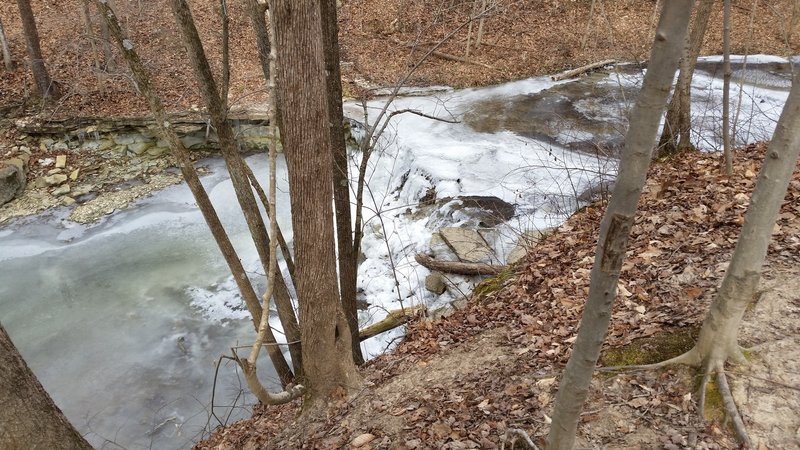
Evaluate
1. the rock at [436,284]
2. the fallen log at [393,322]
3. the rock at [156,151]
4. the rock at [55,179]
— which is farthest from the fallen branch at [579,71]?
the rock at [55,179]

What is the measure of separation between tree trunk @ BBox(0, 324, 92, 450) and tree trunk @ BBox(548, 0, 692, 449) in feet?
8.45

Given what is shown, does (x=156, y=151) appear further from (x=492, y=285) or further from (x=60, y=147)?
(x=492, y=285)

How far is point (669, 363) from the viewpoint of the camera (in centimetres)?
309

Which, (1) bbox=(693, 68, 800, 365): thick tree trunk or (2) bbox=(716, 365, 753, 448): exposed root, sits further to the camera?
(2) bbox=(716, 365, 753, 448): exposed root

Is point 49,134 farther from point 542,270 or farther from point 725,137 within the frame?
point 725,137

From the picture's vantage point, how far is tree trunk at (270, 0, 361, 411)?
2859mm

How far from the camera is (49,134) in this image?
12789 millimetres

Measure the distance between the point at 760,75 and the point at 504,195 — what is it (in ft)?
27.8

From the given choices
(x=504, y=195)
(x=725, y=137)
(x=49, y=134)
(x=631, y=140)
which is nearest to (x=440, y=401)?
(x=631, y=140)

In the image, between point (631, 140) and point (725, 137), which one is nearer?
point (631, 140)

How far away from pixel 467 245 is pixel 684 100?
3.67 m

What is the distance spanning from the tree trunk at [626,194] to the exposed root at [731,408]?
108 centimetres

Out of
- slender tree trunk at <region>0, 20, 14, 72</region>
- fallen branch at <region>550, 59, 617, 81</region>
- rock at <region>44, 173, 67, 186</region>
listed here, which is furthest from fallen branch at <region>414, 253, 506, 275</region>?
slender tree trunk at <region>0, 20, 14, 72</region>

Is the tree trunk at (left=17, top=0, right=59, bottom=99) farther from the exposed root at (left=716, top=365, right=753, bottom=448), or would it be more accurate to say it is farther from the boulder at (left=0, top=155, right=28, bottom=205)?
the exposed root at (left=716, top=365, right=753, bottom=448)
